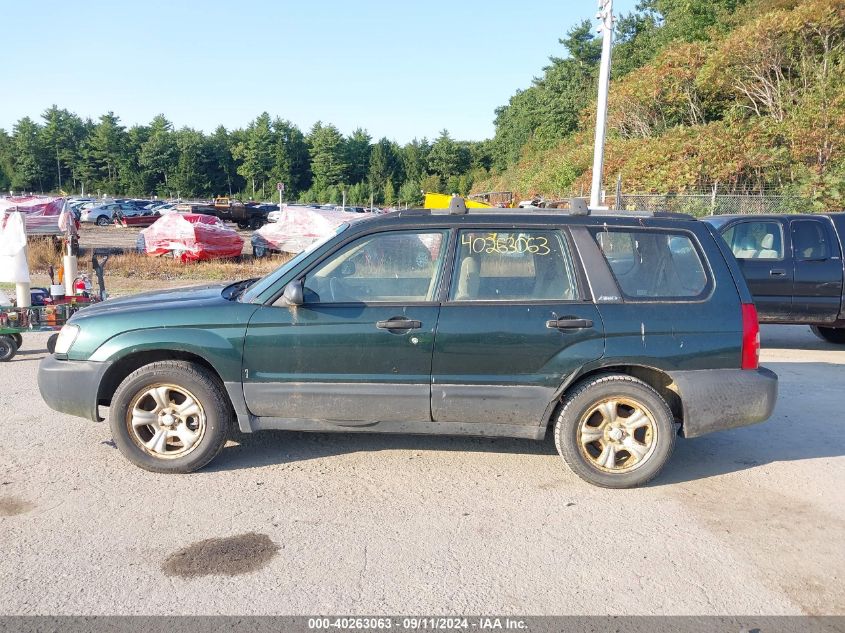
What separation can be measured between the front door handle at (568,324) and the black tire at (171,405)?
7.15 ft

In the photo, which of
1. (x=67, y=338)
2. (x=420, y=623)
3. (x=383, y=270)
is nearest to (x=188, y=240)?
(x=67, y=338)

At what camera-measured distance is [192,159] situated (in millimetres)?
101688

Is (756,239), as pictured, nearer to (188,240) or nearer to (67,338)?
(67,338)

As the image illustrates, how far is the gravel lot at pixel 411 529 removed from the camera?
320cm

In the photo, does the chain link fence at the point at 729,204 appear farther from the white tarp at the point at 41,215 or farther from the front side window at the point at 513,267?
the white tarp at the point at 41,215

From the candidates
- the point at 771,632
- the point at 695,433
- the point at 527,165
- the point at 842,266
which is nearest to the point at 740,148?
the point at 842,266

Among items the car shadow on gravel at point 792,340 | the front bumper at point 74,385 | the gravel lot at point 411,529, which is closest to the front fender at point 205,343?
the front bumper at point 74,385

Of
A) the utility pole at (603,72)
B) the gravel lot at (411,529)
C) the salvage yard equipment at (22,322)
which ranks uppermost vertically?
the utility pole at (603,72)

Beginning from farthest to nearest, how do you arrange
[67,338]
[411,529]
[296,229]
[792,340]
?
[296,229]
[792,340]
[67,338]
[411,529]

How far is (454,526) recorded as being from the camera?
3891 millimetres

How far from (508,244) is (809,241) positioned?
6.54m

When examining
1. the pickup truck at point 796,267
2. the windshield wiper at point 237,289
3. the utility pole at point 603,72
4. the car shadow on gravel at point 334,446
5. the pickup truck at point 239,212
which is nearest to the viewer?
the windshield wiper at point 237,289

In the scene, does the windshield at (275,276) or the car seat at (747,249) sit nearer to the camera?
the windshield at (275,276)

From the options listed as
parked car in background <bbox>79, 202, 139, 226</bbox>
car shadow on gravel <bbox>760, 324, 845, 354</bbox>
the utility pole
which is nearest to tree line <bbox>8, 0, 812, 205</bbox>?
the utility pole
